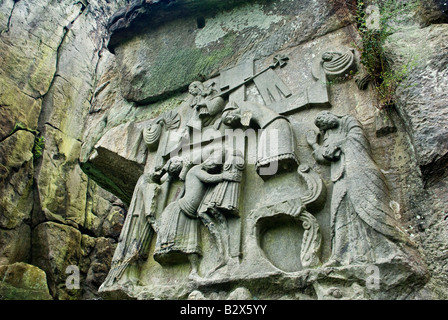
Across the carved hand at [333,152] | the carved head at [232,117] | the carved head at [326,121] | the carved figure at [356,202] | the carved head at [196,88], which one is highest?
the carved head at [196,88]

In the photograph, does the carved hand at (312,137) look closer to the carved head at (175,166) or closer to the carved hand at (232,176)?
the carved hand at (232,176)

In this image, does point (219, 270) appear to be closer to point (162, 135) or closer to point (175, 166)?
point (175, 166)

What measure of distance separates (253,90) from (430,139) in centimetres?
216

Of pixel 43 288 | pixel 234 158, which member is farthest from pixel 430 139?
pixel 43 288

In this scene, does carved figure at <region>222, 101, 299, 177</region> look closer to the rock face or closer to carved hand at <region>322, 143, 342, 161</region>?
the rock face

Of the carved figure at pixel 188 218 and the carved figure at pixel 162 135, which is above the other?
the carved figure at pixel 162 135

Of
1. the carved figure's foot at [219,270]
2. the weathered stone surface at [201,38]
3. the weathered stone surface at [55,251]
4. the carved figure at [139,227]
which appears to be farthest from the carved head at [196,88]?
the weathered stone surface at [55,251]

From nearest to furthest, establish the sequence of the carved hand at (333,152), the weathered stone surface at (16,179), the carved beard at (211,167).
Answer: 1. the carved hand at (333,152)
2. the carved beard at (211,167)
3. the weathered stone surface at (16,179)

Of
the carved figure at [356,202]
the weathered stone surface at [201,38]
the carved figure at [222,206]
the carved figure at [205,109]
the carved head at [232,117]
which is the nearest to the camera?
the carved figure at [356,202]

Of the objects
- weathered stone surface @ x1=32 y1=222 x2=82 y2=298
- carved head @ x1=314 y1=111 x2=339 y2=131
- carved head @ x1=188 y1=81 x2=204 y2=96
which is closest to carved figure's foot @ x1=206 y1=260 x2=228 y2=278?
carved head @ x1=314 y1=111 x2=339 y2=131

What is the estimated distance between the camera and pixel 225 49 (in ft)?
17.8

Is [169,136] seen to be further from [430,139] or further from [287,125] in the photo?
[430,139]

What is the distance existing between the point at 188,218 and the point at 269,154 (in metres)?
0.94

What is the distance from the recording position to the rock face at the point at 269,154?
9.66ft
